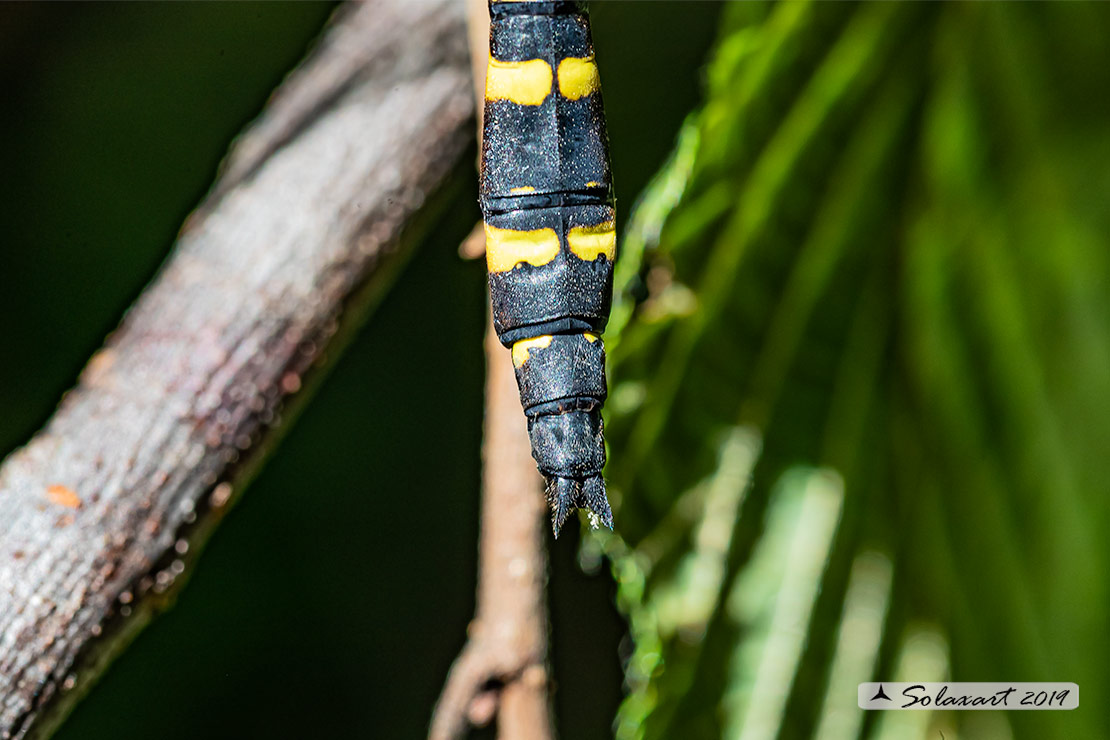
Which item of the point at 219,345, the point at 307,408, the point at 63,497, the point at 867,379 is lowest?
the point at 63,497

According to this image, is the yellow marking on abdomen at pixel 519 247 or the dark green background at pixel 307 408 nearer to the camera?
the yellow marking on abdomen at pixel 519 247

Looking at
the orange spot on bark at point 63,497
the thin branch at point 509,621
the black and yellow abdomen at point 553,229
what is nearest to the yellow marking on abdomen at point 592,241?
the black and yellow abdomen at point 553,229

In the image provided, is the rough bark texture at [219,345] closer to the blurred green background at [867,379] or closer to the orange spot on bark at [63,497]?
the orange spot on bark at [63,497]

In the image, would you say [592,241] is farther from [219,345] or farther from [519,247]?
[219,345]

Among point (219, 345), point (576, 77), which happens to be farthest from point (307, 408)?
point (576, 77)

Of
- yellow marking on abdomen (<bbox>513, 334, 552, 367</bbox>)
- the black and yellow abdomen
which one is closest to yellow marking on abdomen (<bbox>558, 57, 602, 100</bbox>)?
the black and yellow abdomen
